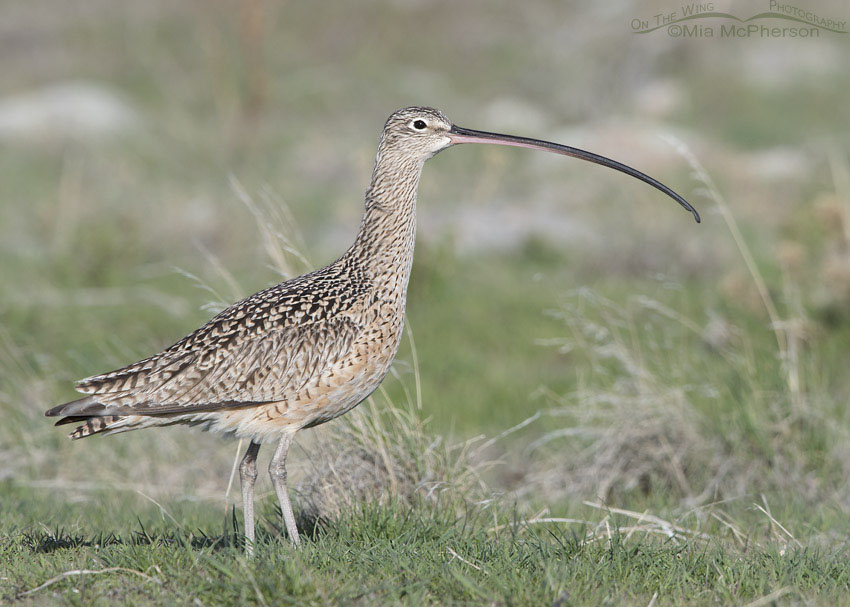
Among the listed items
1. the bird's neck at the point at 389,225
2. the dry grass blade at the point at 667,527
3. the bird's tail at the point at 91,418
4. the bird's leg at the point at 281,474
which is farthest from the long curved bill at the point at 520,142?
the bird's tail at the point at 91,418

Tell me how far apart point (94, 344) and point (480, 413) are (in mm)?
3623

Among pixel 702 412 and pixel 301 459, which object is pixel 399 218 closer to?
pixel 301 459

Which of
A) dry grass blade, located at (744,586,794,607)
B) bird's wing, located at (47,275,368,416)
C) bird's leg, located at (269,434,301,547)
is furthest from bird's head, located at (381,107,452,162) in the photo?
dry grass blade, located at (744,586,794,607)

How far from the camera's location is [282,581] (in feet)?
12.9

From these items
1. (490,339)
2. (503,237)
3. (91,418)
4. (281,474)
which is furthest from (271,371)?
(503,237)

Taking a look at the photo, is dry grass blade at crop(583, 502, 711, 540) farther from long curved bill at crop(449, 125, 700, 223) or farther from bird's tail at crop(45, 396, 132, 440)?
bird's tail at crop(45, 396, 132, 440)

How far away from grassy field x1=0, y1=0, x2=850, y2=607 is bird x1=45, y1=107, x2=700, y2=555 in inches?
20.6

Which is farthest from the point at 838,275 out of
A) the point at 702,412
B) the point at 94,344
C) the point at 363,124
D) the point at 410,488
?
the point at 363,124

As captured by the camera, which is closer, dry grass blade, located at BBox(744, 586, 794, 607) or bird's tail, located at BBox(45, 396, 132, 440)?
dry grass blade, located at BBox(744, 586, 794, 607)

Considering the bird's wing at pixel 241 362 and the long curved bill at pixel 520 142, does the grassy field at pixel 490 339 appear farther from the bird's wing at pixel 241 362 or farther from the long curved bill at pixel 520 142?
the long curved bill at pixel 520 142

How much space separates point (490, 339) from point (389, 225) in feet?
17.3

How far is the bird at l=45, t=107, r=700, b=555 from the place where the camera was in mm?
4641

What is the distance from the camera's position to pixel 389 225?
206 inches

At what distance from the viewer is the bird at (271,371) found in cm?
464
